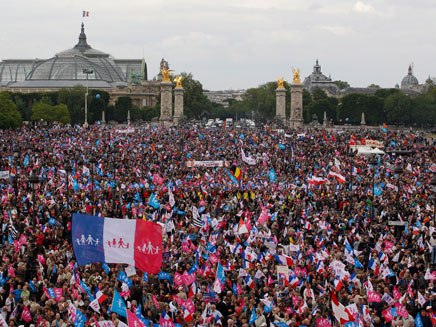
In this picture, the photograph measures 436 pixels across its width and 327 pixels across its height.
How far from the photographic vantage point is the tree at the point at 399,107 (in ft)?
405

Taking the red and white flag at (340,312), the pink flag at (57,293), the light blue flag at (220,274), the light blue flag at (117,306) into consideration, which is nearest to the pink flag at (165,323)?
the light blue flag at (117,306)

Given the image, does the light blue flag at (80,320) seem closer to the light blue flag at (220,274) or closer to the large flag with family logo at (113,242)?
the large flag with family logo at (113,242)

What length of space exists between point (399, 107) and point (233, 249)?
106617mm

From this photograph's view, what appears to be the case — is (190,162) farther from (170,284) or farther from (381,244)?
(170,284)

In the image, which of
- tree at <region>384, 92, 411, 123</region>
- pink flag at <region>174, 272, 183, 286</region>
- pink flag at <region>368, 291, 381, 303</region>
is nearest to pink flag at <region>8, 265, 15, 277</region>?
pink flag at <region>174, 272, 183, 286</region>

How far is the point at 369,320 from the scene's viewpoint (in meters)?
14.5

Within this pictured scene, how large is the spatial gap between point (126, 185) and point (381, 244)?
16040 millimetres

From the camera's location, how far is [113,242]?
15281 millimetres

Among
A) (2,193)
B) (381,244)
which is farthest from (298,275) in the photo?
(2,193)

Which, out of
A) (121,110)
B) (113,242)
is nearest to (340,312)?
(113,242)

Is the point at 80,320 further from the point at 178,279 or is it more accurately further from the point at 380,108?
the point at 380,108

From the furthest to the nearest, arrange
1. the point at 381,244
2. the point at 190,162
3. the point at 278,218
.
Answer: the point at 190,162 < the point at 278,218 < the point at 381,244

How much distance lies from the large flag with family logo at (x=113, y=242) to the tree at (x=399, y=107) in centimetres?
11272

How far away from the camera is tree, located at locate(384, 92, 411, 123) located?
123438mm
